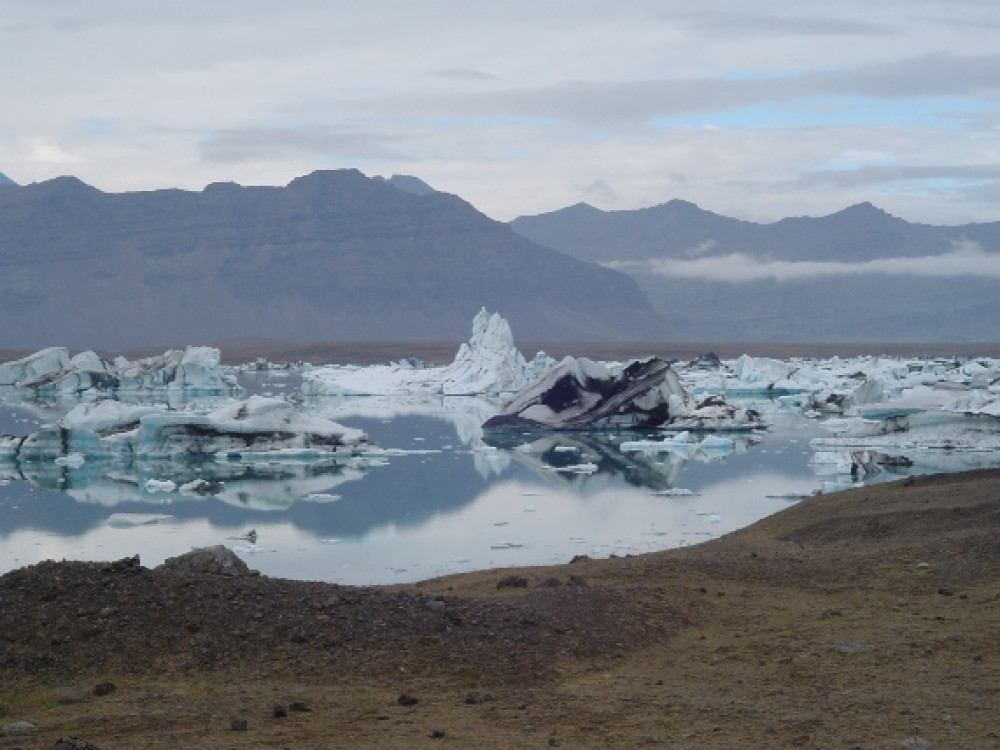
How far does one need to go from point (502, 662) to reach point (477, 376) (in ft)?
137

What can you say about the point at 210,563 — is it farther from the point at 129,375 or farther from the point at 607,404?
the point at 129,375

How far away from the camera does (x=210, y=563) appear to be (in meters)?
8.59

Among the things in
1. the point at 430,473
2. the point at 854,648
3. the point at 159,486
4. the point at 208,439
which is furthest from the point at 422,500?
the point at 854,648

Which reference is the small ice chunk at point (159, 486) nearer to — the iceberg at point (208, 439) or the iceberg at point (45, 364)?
the iceberg at point (208, 439)

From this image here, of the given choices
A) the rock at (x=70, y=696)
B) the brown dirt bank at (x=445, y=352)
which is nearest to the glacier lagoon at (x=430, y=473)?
the rock at (x=70, y=696)

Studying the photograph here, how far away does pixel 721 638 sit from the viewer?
7.73m

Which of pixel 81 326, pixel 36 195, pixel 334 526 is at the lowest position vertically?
pixel 334 526

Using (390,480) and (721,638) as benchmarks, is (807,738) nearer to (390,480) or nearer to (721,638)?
(721,638)

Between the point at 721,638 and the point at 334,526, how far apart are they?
32.1 ft

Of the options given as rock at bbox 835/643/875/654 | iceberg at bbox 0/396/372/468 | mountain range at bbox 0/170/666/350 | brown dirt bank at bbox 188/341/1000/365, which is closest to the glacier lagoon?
iceberg at bbox 0/396/372/468

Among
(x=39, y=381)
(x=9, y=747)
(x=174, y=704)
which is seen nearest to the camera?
(x=9, y=747)

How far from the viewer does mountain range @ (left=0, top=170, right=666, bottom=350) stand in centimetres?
14425

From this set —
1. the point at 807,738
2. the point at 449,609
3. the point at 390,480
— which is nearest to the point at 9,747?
the point at 449,609

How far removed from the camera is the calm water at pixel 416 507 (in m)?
14.6
